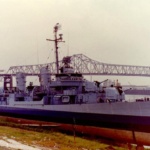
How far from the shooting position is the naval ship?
83.2ft

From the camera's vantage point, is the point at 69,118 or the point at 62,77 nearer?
the point at 69,118

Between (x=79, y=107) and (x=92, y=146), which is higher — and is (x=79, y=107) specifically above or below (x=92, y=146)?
above

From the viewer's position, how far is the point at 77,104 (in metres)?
28.8

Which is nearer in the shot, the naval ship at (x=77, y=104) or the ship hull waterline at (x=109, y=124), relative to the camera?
the ship hull waterline at (x=109, y=124)

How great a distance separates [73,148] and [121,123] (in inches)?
332

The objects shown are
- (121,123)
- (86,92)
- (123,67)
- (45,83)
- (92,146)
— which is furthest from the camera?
(123,67)

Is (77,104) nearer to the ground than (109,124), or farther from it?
farther from it

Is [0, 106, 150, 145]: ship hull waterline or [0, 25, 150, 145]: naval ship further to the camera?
[0, 25, 150, 145]: naval ship

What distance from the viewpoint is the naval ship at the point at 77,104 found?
2536 centimetres

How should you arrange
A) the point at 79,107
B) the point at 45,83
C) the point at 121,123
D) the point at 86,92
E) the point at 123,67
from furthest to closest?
1. the point at 123,67
2. the point at 45,83
3. the point at 86,92
4. the point at 79,107
5. the point at 121,123

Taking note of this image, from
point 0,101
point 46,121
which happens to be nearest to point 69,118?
point 46,121

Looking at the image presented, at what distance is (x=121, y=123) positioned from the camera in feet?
84.0

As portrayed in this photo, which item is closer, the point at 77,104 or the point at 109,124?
the point at 109,124

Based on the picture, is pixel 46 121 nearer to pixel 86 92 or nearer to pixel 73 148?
pixel 86 92
